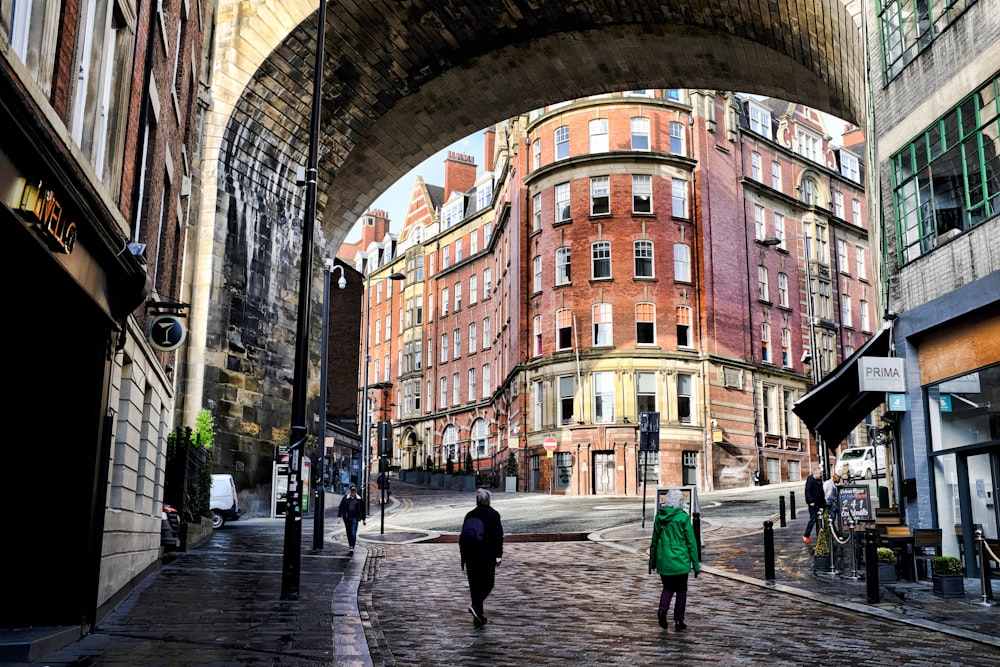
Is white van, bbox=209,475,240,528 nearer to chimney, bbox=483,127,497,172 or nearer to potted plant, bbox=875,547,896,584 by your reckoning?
potted plant, bbox=875,547,896,584

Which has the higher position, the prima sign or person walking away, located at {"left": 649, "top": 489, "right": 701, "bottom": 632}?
the prima sign

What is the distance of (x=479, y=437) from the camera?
63.9 metres

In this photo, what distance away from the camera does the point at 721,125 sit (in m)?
50.2

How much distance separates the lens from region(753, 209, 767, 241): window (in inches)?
2041

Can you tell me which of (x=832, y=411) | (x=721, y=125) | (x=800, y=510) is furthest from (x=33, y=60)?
(x=721, y=125)

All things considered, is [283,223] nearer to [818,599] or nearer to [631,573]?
[631,573]

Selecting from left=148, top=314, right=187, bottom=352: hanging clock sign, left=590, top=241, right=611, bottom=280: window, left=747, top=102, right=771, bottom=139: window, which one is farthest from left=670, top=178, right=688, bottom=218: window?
left=148, top=314, right=187, bottom=352: hanging clock sign

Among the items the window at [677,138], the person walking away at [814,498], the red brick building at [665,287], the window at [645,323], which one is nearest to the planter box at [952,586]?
the person walking away at [814,498]

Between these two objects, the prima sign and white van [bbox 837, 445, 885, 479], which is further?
white van [bbox 837, 445, 885, 479]

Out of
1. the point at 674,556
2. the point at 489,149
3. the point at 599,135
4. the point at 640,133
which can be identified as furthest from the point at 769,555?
the point at 489,149

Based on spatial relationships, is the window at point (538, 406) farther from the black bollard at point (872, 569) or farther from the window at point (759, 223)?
the black bollard at point (872, 569)

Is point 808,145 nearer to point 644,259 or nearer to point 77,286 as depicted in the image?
point 644,259

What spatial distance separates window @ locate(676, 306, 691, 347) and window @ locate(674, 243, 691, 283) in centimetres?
149

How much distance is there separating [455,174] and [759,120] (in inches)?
1138
